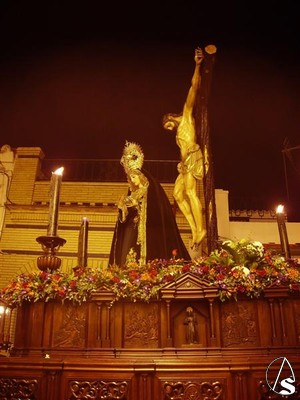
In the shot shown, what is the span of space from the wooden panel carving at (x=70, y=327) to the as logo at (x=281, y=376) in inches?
74.6

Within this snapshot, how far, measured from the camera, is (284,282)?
412 centimetres

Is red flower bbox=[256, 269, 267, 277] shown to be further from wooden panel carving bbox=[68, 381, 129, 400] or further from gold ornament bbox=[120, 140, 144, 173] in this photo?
gold ornament bbox=[120, 140, 144, 173]

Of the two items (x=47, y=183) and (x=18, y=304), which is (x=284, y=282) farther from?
(x=47, y=183)

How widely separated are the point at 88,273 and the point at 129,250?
1.31m

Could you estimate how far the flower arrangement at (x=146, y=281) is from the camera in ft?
13.3

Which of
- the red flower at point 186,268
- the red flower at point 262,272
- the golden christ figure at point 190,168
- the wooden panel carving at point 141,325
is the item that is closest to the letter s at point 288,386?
the red flower at point 262,272

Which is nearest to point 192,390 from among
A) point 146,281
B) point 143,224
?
point 146,281

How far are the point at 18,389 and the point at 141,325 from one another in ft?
4.59

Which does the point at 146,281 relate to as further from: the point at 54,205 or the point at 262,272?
the point at 54,205

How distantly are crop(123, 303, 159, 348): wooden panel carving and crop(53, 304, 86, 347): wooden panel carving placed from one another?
1.48 feet

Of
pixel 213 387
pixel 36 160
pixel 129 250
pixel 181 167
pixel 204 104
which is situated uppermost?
pixel 36 160

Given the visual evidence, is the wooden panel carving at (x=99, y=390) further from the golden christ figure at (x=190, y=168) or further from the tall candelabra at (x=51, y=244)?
the golden christ figure at (x=190, y=168)

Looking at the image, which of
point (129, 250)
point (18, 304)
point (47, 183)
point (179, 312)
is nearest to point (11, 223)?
point (47, 183)

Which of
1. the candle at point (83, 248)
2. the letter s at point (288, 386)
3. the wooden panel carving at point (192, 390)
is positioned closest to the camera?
the letter s at point (288, 386)
